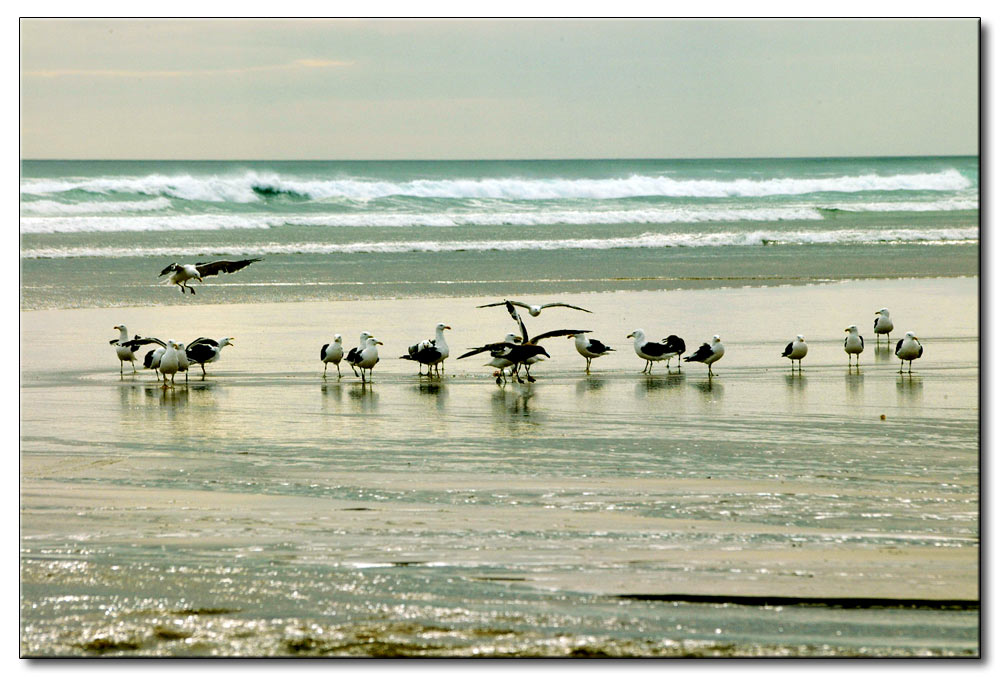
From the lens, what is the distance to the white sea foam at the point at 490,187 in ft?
96.4

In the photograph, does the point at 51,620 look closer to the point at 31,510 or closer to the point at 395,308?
the point at 31,510

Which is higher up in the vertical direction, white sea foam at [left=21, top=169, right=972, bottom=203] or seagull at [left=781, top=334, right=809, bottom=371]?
white sea foam at [left=21, top=169, right=972, bottom=203]

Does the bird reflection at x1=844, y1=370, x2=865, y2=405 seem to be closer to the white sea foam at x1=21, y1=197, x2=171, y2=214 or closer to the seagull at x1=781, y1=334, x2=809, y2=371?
the seagull at x1=781, y1=334, x2=809, y2=371

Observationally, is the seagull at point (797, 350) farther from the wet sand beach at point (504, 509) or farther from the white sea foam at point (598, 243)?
the white sea foam at point (598, 243)

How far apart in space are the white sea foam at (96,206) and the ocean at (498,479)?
343 inches

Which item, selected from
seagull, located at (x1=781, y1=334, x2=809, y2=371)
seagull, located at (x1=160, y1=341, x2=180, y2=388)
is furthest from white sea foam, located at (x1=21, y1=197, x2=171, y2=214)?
seagull, located at (x1=781, y1=334, x2=809, y2=371)

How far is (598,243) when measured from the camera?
24266 millimetres

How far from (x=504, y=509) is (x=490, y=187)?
3056 cm

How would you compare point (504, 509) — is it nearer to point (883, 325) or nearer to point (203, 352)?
point (203, 352)

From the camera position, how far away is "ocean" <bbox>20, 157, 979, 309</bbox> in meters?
17.8

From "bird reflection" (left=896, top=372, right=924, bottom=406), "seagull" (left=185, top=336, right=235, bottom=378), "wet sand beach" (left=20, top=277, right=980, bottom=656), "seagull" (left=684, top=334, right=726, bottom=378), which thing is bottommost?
"wet sand beach" (left=20, top=277, right=980, bottom=656)

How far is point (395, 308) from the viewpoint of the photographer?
1495 cm

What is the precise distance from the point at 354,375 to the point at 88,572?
18.0 feet

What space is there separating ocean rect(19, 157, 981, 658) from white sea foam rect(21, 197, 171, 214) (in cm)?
872
